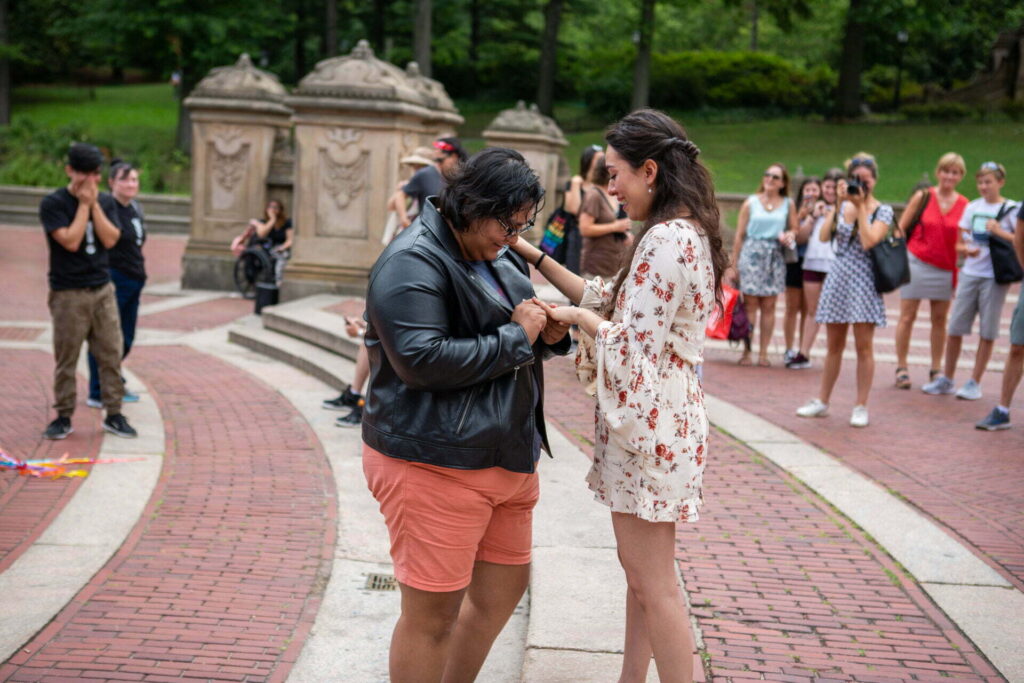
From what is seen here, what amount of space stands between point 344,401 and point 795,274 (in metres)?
5.13

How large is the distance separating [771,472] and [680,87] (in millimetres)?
36128

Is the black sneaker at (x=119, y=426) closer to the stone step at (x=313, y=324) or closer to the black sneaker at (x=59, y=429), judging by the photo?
the black sneaker at (x=59, y=429)

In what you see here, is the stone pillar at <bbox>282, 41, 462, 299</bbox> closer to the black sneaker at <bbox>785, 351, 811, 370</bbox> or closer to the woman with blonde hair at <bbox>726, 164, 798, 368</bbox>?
the woman with blonde hair at <bbox>726, 164, 798, 368</bbox>

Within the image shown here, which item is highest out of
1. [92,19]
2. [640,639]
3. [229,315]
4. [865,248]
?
[92,19]

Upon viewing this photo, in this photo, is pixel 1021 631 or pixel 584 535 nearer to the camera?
pixel 1021 631

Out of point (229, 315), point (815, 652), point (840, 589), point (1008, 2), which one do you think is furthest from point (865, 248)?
point (1008, 2)

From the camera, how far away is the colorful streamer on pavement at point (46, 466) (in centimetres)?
635

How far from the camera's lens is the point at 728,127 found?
3822 cm

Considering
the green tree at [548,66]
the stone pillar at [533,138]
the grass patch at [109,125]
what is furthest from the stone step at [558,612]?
the green tree at [548,66]

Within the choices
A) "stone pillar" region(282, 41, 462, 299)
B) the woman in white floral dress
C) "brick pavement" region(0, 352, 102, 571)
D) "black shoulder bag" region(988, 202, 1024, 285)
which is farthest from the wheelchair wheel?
the woman in white floral dress

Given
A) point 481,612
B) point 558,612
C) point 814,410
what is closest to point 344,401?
point 814,410

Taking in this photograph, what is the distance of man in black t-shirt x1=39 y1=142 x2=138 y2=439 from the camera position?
6898 mm

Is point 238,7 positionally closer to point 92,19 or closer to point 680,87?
point 92,19

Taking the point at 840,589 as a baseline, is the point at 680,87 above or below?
above
